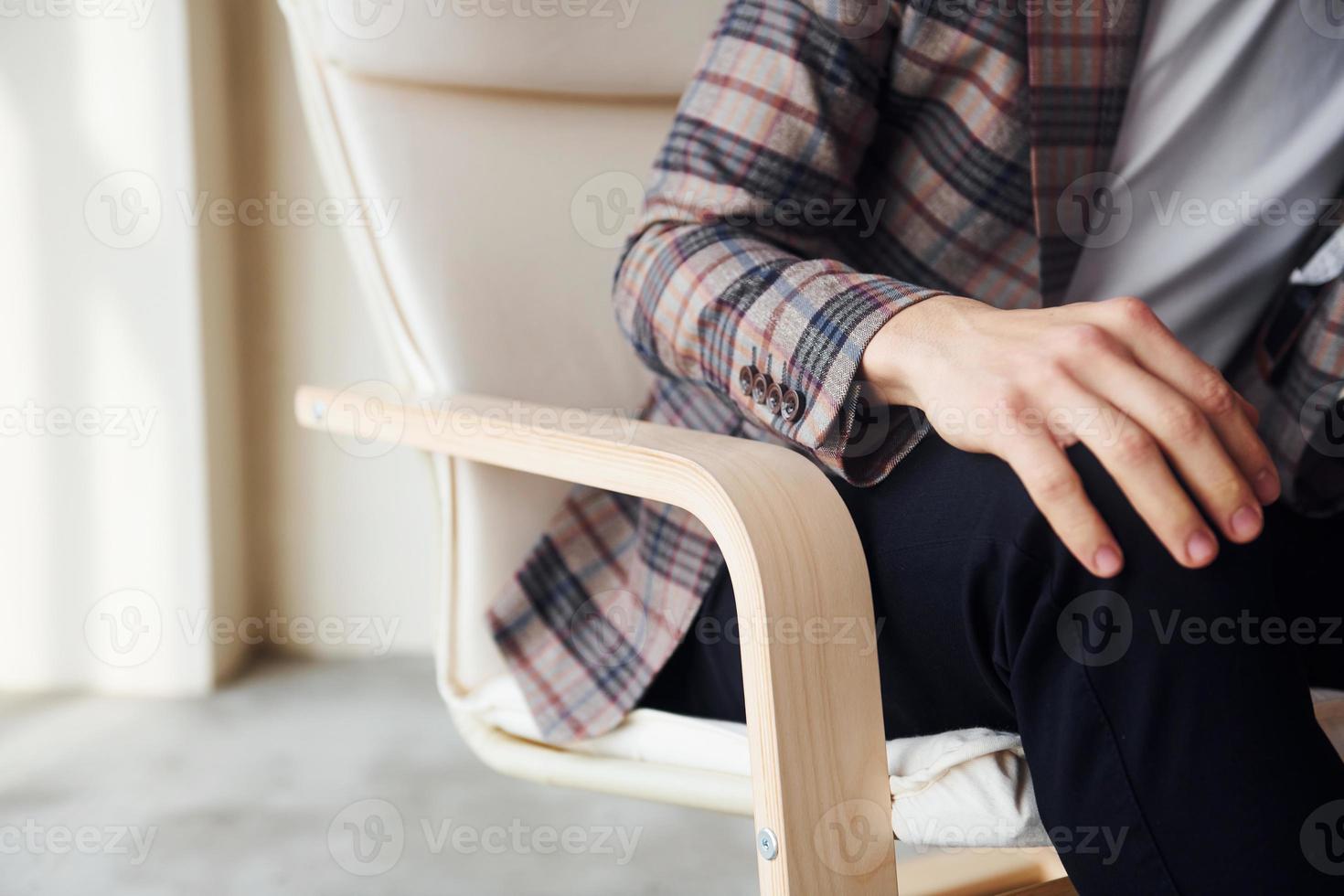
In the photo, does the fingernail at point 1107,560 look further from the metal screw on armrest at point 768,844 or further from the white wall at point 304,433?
the white wall at point 304,433

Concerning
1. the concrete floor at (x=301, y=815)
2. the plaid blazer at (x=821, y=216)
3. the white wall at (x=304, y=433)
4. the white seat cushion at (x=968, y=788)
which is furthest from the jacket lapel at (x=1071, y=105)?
the white wall at (x=304, y=433)

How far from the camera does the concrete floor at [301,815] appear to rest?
1038 mm

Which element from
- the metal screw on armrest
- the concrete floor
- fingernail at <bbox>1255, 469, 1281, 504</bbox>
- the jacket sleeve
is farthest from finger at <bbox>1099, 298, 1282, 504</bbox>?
the concrete floor

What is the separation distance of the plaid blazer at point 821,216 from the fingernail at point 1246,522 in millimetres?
159

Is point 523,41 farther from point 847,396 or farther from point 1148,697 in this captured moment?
point 1148,697

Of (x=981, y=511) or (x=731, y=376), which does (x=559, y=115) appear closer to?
(x=731, y=376)

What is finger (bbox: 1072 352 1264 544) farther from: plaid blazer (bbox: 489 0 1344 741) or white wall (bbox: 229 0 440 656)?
white wall (bbox: 229 0 440 656)

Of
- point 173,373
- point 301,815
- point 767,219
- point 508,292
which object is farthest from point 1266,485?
point 173,373

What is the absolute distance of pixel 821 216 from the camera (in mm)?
658

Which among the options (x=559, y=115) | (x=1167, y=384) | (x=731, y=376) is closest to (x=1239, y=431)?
(x=1167, y=384)

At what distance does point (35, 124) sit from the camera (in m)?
1.30

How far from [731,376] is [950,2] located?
10.0 inches

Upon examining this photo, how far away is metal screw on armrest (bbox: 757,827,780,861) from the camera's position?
1.46ft

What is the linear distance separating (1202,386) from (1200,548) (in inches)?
2.5
